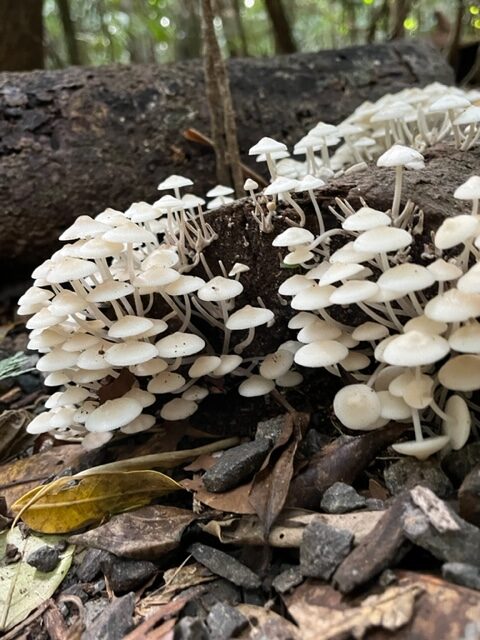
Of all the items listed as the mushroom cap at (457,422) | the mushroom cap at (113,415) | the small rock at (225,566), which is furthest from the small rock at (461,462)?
the mushroom cap at (113,415)

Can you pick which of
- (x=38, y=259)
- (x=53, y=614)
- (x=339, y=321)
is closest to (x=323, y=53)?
(x=38, y=259)

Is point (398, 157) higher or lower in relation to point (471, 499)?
higher

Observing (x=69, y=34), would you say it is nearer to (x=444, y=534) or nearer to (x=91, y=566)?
(x=91, y=566)

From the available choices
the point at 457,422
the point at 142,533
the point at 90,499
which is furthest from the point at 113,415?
the point at 457,422

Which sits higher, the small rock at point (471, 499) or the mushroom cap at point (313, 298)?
the mushroom cap at point (313, 298)

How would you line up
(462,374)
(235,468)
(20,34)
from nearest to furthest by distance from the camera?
(462,374) → (235,468) → (20,34)

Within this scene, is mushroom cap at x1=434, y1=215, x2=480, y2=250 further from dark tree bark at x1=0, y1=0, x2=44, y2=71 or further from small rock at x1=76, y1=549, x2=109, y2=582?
dark tree bark at x1=0, y1=0, x2=44, y2=71

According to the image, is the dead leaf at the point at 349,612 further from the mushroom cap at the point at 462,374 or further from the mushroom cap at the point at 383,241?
the mushroom cap at the point at 383,241
